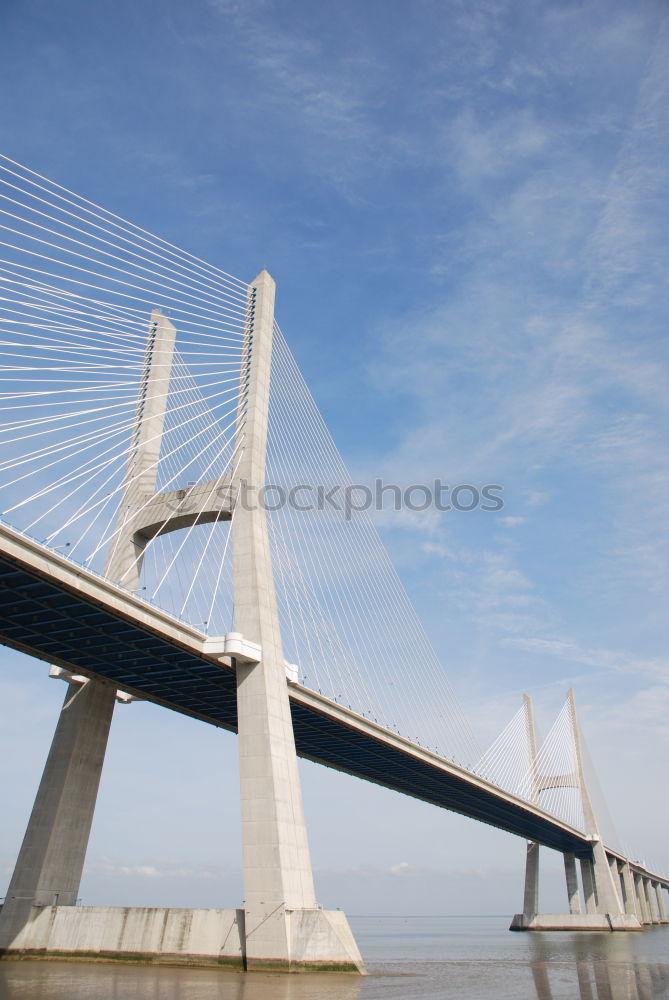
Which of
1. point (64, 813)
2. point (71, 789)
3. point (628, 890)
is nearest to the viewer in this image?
point (64, 813)

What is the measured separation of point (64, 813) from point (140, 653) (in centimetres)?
639

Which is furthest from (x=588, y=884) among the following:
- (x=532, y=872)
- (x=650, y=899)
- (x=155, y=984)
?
(x=155, y=984)

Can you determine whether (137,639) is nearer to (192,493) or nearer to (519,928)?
(192,493)

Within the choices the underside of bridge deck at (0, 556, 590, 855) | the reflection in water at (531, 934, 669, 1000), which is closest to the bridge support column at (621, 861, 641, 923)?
the underside of bridge deck at (0, 556, 590, 855)

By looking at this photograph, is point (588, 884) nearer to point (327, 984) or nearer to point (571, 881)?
point (571, 881)

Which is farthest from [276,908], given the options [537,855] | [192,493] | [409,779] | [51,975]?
[537,855]

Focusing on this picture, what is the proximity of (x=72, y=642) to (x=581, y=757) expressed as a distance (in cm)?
6920

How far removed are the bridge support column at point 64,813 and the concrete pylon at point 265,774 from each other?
6.77 m

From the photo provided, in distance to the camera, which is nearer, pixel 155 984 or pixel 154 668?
pixel 155 984

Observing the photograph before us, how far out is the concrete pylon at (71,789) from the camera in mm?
27859

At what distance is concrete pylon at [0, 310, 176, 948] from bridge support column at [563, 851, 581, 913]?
212 feet

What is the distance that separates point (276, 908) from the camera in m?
24.1

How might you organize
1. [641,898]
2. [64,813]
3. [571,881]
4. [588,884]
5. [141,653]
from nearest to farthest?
[141,653] < [64,813] < [571,881] < [588,884] < [641,898]

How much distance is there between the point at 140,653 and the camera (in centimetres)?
2834
